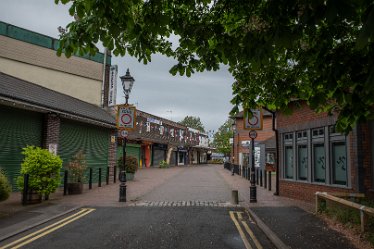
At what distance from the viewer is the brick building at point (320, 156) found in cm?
1105

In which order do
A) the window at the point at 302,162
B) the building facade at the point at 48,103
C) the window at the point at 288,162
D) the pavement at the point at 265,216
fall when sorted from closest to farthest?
the pavement at the point at 265,216
the window at the point at 302,162
the window at the point at 288,162
the building facade at the point at 48,103

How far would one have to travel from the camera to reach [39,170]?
41.1 feet

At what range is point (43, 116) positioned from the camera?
57.4 feet

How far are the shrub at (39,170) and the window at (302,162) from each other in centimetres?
922

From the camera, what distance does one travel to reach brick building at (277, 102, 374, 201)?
1105 centimetres

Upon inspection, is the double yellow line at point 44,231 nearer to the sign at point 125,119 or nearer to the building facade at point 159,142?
the sign at point 125,119

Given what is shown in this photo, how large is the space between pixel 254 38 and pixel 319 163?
30.7 ft

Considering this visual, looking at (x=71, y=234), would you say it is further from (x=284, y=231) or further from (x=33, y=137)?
(x=33, y=137)

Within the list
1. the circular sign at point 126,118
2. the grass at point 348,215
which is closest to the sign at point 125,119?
the circular sign at point 126,118

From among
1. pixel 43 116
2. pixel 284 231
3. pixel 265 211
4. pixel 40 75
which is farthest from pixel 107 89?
pixel 284 231

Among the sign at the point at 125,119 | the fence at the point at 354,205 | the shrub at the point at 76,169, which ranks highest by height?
the sign at the point at 125,119

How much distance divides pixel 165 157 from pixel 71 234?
5120 cm

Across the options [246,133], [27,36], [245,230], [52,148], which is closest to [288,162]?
[245,230]

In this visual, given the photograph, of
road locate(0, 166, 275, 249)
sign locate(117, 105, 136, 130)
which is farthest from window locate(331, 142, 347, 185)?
sign locate(117, 105, 136, 130)
